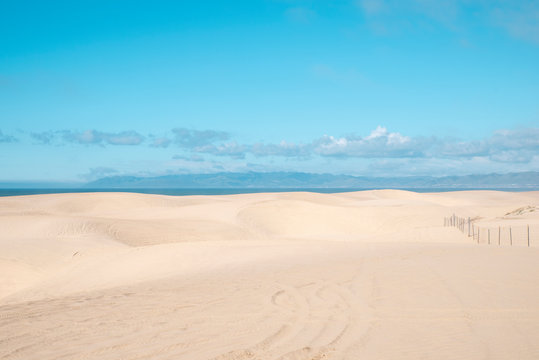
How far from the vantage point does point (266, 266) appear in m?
12.8

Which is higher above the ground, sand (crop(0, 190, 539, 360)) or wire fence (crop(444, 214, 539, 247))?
sand (crop(0, 190, 539, 360))

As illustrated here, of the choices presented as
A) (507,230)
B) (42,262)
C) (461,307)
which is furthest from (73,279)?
(507,230)

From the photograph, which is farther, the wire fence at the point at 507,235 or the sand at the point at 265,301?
the wire fence at the point at 507,235

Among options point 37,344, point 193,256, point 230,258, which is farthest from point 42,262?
point 37,344

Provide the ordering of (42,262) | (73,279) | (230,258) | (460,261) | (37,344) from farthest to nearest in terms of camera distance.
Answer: (42,262)
(230,258)
(73,279)
(460,261)
(37,344)

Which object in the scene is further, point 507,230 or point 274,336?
point 507,230

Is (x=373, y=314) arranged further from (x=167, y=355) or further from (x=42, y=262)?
(x=42, y=262)

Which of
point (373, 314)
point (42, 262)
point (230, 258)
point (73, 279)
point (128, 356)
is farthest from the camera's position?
point (42, 262)

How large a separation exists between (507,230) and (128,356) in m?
25.2

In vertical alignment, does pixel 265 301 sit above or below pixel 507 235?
above

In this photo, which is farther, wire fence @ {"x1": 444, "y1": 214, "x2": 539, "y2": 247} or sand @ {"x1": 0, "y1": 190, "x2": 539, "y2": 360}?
wire fence @ {"x1": 444, "y1": 214, "x2": 539, "y2": 247}

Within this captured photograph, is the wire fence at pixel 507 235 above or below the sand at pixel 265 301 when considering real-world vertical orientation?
below

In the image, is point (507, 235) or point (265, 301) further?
point (507, 235)

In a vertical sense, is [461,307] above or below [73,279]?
above
